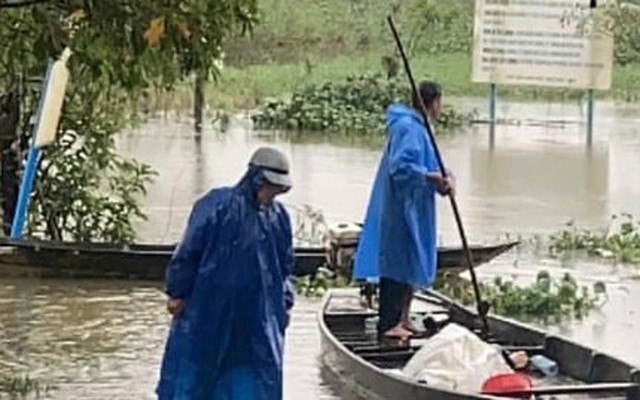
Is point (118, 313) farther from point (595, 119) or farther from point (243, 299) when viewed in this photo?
point (595, 119)

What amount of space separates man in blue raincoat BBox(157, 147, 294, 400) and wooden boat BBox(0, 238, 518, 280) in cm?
783

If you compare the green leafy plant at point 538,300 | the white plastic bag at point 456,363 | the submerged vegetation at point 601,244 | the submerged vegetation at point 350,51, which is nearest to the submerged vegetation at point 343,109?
the submerged vegetation at point 350,51

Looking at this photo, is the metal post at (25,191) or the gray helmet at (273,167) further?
the metal post at (25,191)

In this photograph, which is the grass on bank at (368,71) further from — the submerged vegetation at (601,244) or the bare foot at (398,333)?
the bare foot at (398,333)

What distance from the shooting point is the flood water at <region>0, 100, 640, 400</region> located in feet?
40.3

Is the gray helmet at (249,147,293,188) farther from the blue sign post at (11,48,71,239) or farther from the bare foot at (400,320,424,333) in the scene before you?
the blue sign post at (11,48,71,239)

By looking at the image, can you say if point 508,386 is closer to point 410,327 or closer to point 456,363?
point 456,363

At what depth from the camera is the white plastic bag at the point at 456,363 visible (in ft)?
31.2

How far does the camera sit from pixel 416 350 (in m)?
10.7

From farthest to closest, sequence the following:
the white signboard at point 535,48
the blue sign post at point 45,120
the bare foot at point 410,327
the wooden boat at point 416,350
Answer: the white signboard at point 535,48 < the blue sign post at point 45,120 < the bare foot at point 410,327 < the wooden boat at point 416,350

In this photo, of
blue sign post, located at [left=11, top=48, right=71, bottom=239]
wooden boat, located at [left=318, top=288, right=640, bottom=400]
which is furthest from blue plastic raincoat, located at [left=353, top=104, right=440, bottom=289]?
blue sign post, located at [left=11, top=48, right=71, bottom=239]

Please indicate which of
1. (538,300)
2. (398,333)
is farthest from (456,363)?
(538,300)

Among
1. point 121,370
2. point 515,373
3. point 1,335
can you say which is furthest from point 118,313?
point 515,373

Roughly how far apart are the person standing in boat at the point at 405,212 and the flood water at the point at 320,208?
0.72 meters
